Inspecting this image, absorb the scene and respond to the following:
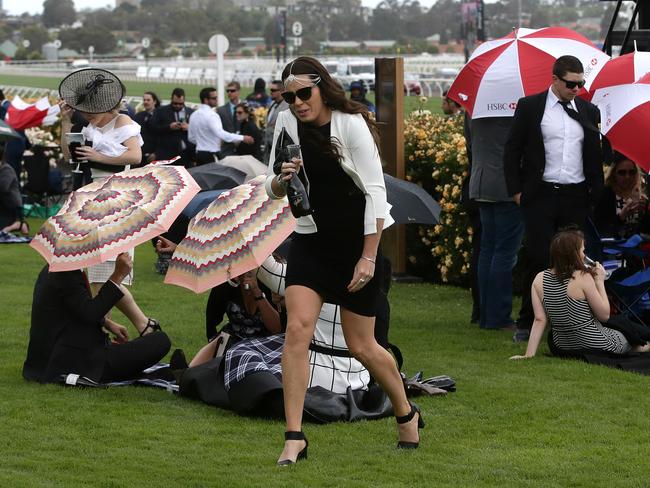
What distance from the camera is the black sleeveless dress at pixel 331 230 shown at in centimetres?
579

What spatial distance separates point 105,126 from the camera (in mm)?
8789

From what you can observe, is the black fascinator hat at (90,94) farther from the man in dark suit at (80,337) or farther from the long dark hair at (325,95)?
the long dark hair at (325,95)

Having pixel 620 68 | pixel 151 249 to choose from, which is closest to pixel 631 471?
pixel 620 68

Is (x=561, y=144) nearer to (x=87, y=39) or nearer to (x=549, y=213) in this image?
(x=549, y=213)

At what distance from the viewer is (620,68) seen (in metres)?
9.02

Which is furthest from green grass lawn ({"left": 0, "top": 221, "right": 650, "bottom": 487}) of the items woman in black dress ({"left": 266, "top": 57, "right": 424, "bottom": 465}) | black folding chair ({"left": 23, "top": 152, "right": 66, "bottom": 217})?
black folding chair ({"left": 23, "top": 152, "right": 66, "bottom": 217})

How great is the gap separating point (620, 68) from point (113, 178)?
356 cm

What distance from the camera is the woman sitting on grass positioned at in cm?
836

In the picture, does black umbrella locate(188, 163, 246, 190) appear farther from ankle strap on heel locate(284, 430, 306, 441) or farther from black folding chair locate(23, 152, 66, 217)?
black folding chair locate(23, 152, 66, 217)

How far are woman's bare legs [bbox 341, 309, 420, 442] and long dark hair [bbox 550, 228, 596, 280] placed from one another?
8.56 ft

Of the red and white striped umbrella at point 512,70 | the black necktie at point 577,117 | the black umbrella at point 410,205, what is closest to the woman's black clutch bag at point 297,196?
the black umbrella at point 410,205

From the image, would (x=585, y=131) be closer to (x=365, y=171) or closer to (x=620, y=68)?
(x=620, y=68)

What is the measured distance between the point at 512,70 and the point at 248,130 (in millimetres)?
10004

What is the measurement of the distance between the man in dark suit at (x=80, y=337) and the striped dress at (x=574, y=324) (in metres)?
2.44
